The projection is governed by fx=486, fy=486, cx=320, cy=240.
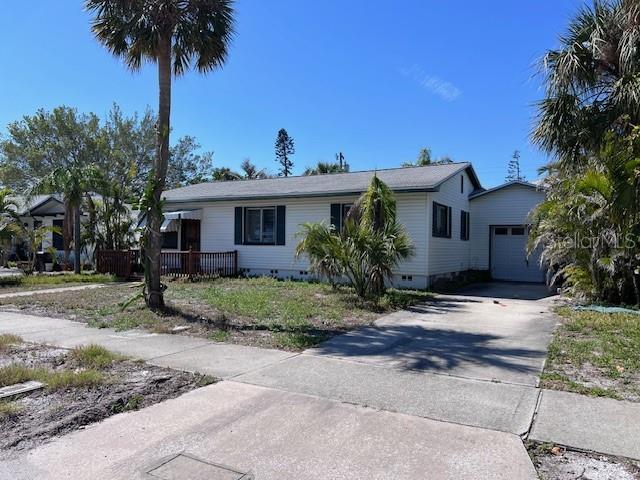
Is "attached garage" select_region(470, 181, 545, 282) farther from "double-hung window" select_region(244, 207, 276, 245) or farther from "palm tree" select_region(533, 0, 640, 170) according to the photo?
"double-hung window" select_region(244, 207, 276, 245)

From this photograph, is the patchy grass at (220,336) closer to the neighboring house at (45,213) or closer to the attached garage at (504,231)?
the attached garage at (504,231)

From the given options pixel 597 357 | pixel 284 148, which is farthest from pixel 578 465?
pixel 284 148

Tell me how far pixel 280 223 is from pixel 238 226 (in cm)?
186

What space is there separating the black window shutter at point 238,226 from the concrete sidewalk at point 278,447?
13.6 m

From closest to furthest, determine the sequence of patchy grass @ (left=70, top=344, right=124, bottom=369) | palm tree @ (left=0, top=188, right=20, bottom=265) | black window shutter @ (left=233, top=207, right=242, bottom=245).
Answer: patchy grass @ (left=70, top=344, right=124, bottom=369)
palm tree @ (left=0, top=188, right=20, bottom=265)
black window shutter @ (left=233, top=207, right=242, bottom=245)

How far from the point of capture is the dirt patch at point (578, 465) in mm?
3291

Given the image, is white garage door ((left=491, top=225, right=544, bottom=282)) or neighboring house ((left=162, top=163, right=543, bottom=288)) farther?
white garage door ((left=491, top=225, right=544, bottom=282))

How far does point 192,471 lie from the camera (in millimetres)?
3332

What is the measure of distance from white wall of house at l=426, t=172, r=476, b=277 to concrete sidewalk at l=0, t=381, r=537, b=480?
36.1 feet

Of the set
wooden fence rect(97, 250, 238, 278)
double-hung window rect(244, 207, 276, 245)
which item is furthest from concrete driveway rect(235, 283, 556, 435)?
wooden fence rect(97, 250, 238, 278)

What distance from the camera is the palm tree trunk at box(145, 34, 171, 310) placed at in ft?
32.4

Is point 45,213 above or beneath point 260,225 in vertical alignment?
above

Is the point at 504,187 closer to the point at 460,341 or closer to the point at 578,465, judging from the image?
the point at 460,341

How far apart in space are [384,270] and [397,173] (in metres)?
6.69
